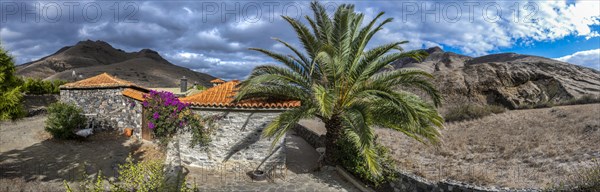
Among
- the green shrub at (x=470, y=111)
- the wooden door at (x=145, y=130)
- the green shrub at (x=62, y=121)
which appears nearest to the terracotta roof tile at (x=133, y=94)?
the wooden door at (x=145, y=130)

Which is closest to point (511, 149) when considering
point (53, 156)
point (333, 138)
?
point (333, 138)

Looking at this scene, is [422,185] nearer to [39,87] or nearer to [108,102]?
[108,102]

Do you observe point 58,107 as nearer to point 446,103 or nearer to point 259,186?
point 259,186

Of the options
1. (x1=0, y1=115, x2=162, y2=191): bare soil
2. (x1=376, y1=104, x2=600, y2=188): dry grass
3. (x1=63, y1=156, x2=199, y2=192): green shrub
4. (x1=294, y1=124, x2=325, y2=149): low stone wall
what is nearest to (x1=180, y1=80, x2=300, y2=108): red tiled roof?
(x1=0, y1=115, x2=162, y2=191): bare soil

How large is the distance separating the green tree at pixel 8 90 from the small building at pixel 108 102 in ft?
15.5

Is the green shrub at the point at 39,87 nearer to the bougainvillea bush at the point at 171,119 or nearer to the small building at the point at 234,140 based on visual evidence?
the bougainvillea bush at the point at 171,119

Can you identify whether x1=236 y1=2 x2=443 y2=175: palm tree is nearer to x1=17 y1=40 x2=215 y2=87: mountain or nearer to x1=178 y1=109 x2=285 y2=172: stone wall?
x1=178 y1=109 x2=285 y2=172: stone wall

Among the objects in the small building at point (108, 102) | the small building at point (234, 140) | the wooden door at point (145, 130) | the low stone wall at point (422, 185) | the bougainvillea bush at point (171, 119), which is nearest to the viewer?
the low stone wall at point (422, 185)

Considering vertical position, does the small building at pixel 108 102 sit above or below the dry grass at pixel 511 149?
above

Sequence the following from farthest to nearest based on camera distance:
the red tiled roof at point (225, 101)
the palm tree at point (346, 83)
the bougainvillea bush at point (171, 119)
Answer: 1. the bougainvillea bush at point (171, 119)
2. the red tiled roof at point (225, 101)
3. the palm tree at point (346, 83)

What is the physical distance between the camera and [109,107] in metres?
15.7

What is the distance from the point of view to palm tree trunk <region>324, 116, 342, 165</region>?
36.2 ft

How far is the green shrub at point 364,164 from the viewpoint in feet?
32.3

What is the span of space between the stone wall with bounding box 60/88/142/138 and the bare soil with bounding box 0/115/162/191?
2.01ft
